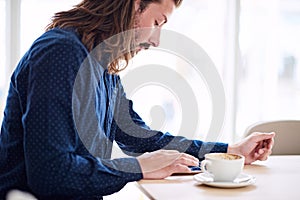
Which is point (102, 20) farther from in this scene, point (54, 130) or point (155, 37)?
point (54, 130)

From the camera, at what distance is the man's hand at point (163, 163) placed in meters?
1.19

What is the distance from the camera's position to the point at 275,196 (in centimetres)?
111

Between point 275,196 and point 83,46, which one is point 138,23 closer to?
point 83,46

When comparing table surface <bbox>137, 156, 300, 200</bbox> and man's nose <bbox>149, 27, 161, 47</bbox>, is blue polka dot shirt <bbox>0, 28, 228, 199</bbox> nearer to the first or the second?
table surface <bbox>137, 156, 300, 200</bbox>

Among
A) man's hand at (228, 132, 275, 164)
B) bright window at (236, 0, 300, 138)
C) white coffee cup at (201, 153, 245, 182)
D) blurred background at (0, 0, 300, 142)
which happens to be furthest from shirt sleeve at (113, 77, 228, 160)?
bright window at (236, 0, 300, 138)

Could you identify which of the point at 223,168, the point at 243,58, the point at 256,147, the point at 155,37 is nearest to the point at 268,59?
the point at 243,58

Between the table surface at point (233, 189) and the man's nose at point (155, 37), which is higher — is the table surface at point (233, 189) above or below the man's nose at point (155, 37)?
below

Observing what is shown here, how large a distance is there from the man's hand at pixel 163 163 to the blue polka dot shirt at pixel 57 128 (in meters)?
0.03

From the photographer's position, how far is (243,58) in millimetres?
3309

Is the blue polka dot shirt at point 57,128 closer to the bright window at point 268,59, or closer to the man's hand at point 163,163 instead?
the man's hand at point 163,163

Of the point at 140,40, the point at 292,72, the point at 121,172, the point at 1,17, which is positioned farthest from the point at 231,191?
the point at 292,72

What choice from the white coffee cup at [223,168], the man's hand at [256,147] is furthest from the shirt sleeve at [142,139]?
the white coffee cup at [223,168]

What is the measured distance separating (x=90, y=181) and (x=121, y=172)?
0.27 feet

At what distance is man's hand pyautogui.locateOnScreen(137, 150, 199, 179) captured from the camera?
3.91ft
